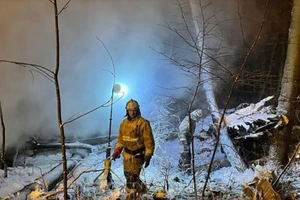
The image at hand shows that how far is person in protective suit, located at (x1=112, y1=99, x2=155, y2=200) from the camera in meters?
5.64

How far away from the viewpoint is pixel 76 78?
7152 mm

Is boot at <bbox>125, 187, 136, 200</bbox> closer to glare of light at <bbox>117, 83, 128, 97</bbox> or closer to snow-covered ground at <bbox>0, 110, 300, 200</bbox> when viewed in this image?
snow-covered ground at <bbox>0, 110, 300, 200</bbox>

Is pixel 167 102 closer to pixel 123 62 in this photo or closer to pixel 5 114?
pixel 123 62

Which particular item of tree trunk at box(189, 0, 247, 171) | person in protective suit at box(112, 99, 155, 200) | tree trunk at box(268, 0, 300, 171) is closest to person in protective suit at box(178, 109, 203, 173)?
tree trunk at box(189, 0, 247, 171)

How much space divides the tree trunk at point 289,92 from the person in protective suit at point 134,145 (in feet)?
7.19

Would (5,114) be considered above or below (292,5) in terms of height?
below

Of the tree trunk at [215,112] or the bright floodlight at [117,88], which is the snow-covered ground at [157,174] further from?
the bright floodlight at [117,88]

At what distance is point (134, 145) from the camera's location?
5688 millimetres

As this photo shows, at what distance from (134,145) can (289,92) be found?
8.84 ft

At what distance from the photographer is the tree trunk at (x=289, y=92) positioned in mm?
6789

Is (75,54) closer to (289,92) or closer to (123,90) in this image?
(123,90)

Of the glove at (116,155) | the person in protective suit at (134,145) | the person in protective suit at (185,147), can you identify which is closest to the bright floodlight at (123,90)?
the person in protective suit at (185,147)

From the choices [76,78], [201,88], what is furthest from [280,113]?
[76,78]

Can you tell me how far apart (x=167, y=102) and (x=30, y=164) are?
2.35m
